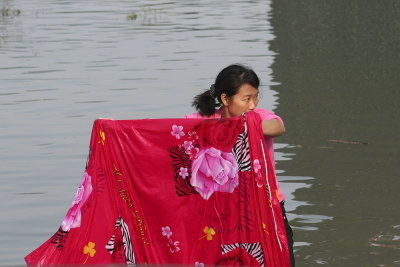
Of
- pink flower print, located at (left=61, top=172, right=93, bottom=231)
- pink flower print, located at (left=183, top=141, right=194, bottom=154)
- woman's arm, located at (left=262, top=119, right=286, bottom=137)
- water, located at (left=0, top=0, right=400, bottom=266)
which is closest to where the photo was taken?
woman's arm, located at (left=262, top=119, right=286, bottom=137)

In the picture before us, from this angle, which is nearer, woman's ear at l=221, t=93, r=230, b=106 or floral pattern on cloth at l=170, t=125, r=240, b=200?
floral pattern on cloth at l=170, t=125, r=240, b=200

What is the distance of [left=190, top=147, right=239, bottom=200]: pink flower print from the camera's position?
5090 millimetres

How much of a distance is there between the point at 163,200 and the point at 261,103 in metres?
7.59

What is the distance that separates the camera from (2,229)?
7.62 m

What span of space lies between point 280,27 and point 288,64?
6.43 meters

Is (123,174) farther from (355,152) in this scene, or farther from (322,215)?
(355,152)

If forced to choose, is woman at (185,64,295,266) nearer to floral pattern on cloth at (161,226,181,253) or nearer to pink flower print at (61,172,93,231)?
floral pattern on cloth at (161,226,181,253)

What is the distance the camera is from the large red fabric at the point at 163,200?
509 cm

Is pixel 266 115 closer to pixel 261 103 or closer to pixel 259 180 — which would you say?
pixel 259 180

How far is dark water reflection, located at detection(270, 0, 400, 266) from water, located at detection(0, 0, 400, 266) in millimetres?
21

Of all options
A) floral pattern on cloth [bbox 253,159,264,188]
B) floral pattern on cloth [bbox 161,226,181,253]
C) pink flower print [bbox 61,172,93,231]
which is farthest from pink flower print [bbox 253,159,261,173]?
pink flower print [bbox 61,172,93,231]

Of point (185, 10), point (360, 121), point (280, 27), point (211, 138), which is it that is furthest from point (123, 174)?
point (185, 10)

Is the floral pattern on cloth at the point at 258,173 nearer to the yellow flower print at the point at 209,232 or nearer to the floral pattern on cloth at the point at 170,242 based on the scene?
the yellow flower print at the point at 209,232

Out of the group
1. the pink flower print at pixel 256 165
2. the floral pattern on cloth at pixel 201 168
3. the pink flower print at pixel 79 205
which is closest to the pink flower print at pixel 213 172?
the floral pattern on cloth at pixel 201 168
